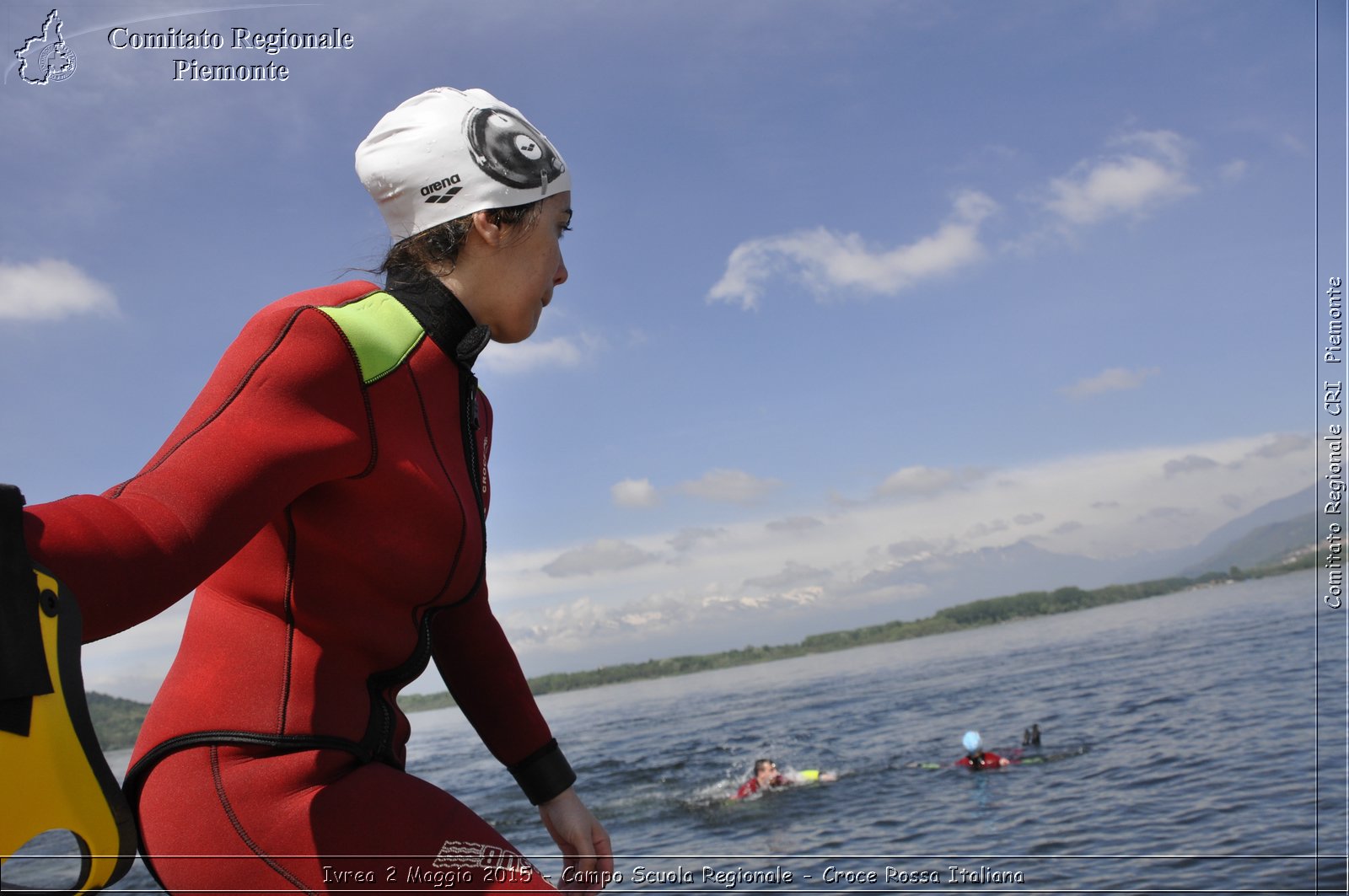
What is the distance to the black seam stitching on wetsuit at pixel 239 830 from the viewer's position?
106cm

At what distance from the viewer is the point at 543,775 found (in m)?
1.73

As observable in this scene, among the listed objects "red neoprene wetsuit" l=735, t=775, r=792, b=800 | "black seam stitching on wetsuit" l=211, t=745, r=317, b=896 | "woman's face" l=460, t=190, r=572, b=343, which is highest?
"woman's face" l=460, t=190, r=572, b=343

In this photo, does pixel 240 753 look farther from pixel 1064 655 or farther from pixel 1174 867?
pixel 1064 655

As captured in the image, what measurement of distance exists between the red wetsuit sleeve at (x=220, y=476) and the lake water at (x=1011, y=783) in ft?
3.17

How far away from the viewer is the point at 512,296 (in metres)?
1.43

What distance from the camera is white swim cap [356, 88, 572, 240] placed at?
1397mm

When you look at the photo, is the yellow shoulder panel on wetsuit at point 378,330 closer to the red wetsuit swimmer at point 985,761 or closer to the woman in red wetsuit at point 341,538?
the woman in red wetsuit at point 341,538

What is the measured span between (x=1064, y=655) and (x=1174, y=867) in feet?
95.2

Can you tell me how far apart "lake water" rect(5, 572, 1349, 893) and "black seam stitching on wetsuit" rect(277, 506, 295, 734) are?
75cm

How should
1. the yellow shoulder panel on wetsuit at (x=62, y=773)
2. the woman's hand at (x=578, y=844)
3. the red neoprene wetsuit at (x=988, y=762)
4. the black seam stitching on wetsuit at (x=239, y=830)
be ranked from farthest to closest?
the red neoprene wetsuit at (x=988, y=762) → the woman's hand at (x=578, y=844) → the black seam stitching on wetsuit at (x=239, y=830) → the yellow shoulder panel on wetsuit at (x=62, y=773)

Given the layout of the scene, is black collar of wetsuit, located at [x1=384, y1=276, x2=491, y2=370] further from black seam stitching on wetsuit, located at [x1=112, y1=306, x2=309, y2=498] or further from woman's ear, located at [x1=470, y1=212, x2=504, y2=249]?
black seam stitching on wetsuit, located at [x1=112, y1=306, x2=309, y2=498]

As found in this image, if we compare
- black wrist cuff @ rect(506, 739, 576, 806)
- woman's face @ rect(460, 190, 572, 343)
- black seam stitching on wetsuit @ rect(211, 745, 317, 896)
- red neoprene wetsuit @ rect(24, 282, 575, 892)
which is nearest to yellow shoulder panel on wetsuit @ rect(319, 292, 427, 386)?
red neoprene wetsuit @ rect(24, 282, 575, 892)

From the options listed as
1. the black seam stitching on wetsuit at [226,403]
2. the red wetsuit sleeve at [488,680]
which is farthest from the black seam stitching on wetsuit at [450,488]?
the red wetsuit sleeve at [488,680]

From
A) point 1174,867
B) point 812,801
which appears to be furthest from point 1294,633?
point 1174,867
